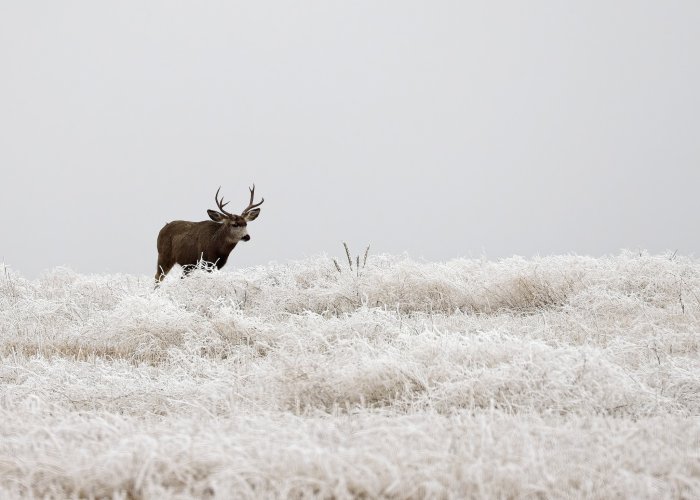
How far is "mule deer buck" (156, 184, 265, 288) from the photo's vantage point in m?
14.1

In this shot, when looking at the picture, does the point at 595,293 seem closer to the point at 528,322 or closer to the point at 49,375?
the point at 528,322

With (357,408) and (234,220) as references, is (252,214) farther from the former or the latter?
(357,408)

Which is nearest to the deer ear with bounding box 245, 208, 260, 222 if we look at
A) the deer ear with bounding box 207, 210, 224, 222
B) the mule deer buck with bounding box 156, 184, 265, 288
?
the mule deer buck with bounding box 156, 184, 265, 288

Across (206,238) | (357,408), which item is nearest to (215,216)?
(206,238)

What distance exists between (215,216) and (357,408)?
420 inches

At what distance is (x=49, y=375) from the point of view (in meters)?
5.58

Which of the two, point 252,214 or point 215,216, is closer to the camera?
point 215,216

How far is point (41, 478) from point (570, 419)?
2.48 metres

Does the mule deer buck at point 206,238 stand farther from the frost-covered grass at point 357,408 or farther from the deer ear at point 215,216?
the frost-covered grass at point 357,408

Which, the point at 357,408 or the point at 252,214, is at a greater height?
the point at 252,214

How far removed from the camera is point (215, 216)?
14.3 metres

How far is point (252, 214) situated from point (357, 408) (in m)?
10.9

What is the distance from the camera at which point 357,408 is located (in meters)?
4.07

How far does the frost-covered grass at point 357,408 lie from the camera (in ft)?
8.41
